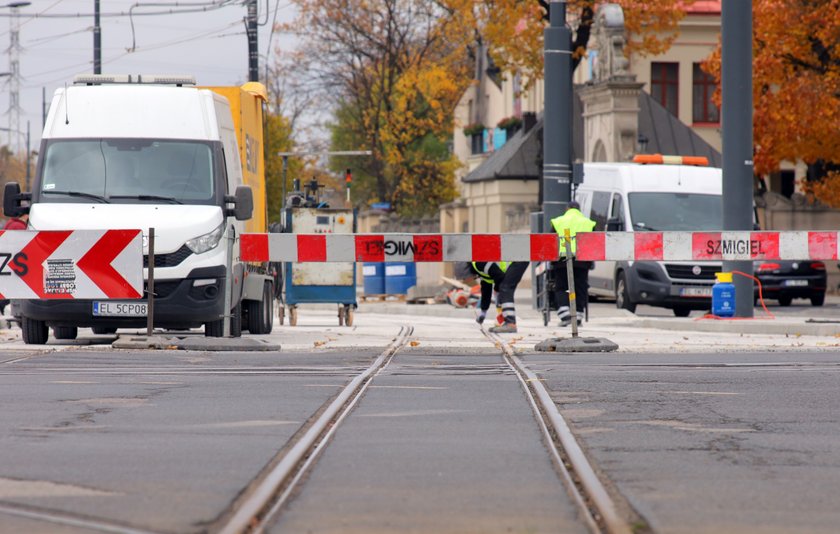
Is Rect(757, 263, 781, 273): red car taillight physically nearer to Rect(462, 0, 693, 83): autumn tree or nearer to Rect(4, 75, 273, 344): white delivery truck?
Rect(462, 0, 693, 83): autumn tree

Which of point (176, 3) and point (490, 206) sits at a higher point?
point (176, 3)

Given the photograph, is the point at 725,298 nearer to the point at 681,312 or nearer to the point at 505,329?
the point at 505,329

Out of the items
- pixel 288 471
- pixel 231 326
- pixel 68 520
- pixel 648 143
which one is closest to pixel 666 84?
pixel 648 143

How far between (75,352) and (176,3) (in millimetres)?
24222

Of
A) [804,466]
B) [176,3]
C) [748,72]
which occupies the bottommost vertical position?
[804,466]

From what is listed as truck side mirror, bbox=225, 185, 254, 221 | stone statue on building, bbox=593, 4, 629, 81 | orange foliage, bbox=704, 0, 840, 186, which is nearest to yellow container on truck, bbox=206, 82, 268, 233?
truck side mirror, bbox=225, 185, 254, 221

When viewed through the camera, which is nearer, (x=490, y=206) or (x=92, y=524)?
(x=92, y=524)

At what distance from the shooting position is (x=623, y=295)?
2914 centimetres

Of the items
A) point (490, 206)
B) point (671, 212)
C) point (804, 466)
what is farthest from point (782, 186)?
point (804, 466)

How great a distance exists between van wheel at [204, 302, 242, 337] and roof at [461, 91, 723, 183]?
98.6ft

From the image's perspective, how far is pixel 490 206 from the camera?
60.2m

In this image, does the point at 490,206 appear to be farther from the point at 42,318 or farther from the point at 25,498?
the point at 25,498

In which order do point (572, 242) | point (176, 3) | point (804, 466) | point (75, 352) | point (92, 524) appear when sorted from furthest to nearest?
point (176, 3) → point (572, 242) → point (75, 352) → point (804, 466) → point (92, 524)

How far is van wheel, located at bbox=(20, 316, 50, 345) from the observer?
57.9 feet
